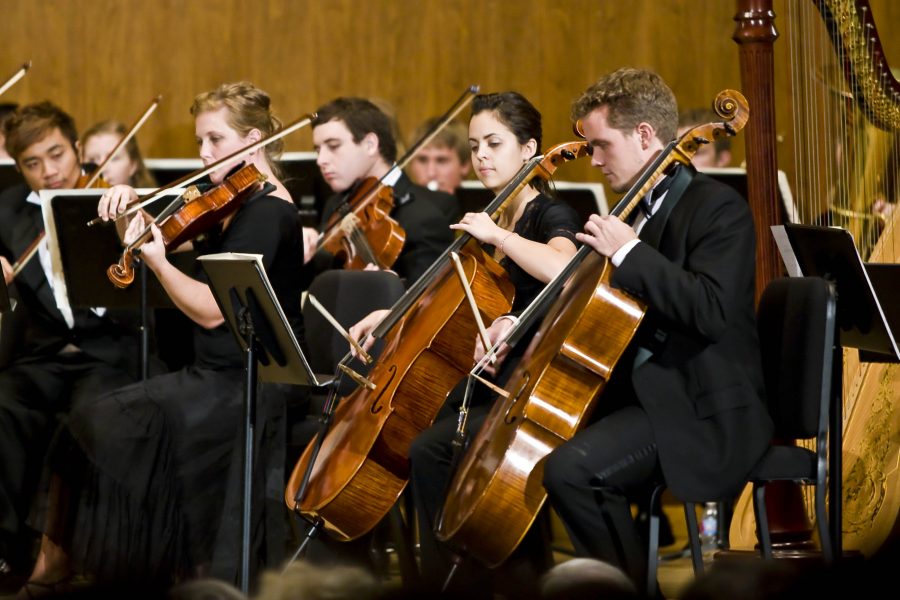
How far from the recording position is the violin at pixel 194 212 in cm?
286

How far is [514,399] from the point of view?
7.77 ft

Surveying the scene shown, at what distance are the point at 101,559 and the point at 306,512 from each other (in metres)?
0.73

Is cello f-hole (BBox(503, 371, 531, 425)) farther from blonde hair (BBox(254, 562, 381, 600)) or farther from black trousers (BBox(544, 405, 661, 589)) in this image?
blonde hair (BBox(254, 562, 381, 600))

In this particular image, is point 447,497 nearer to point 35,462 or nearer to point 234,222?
point 234,222

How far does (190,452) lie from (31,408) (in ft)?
2.72

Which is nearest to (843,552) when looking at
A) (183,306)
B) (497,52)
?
(183,306)

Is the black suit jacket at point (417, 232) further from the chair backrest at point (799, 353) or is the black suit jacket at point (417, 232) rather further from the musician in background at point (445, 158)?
the chair backrest at point (799, 353)

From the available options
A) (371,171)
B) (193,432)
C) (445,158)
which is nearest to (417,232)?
(371,171)

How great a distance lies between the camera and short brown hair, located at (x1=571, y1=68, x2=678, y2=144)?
243cm

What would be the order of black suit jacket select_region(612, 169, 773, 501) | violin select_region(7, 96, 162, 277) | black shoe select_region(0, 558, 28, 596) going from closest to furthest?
black suit jacket select_region(612, 169, 773, 501) < black shoe select_region(0, 558, 28, 596) < violin select_region(7, 96, 162, 277)

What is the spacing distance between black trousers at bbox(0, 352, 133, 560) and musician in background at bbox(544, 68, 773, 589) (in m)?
1.80

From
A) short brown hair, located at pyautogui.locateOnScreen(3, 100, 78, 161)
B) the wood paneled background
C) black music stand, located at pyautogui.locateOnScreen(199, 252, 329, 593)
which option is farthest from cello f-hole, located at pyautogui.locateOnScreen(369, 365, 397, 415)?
the wood paneled background

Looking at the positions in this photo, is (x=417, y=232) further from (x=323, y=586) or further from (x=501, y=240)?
(x=323, y=586)

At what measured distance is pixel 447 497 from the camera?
97.4 inches
